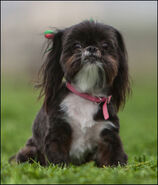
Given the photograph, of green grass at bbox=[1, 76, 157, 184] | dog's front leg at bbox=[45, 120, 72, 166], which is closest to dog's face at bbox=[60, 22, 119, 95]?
dog's front leg at bbox=[45, 120, 72, 166]

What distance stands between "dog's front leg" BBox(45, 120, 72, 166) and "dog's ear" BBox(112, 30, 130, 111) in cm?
76

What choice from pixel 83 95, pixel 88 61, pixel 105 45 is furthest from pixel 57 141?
pixel 105 45

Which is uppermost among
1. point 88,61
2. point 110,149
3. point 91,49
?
point 91,49

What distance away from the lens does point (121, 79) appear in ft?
16.6

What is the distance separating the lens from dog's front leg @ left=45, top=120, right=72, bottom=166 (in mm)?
4662

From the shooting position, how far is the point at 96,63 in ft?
15.0

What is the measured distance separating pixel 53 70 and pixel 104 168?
1.53 m

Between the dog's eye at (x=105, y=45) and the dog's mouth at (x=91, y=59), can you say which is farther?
the dog's eye at (x=105, y=45)

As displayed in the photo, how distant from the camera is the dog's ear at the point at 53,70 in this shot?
16.2 ft

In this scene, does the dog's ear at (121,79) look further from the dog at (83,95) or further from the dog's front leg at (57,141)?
the dog's front leg at (57,141)

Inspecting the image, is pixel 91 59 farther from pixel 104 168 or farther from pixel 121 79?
pixel 104 168

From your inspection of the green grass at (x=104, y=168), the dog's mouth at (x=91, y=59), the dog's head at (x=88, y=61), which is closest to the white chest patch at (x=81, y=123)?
the dog's head at (x=88, y=61)

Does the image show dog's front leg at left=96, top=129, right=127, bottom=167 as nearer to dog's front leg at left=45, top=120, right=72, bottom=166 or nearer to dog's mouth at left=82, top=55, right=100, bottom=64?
dog's front leg at left=45, top=120, right=72, bottom=166

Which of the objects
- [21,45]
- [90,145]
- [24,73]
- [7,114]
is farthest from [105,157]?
[24,73]
